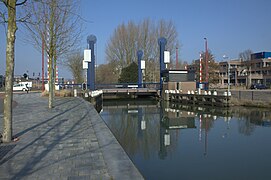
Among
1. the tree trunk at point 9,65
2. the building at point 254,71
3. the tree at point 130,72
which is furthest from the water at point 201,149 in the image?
the building at point 254,71

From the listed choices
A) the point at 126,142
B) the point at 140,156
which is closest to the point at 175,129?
the point at 126,142

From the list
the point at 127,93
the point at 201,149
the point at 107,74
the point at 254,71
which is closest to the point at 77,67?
the point at 107,74

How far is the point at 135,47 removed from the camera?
43219 millimetres

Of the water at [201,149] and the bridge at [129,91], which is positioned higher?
the bridge at [129,91]

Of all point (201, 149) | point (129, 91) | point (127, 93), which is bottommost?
point (201, 149)

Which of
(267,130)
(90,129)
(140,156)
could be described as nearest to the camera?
(140,156)

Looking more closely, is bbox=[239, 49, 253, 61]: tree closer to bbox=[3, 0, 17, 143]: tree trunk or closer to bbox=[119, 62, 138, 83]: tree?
bbox=[119, 62, 138, 83]: tree

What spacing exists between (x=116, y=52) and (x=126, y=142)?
35421mm

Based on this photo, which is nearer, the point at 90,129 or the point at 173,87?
the point at 90,129

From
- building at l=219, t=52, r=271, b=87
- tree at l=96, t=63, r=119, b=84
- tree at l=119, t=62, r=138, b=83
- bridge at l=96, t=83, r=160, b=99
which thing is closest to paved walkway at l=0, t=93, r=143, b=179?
bridge at l=96, t=83, r=160, b=99

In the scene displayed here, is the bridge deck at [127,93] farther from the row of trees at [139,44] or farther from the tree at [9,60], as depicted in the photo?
the tree at [9,60]

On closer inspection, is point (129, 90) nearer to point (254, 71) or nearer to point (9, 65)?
point (9, 65)

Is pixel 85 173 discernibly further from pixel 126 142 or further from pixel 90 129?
pixel 126 142

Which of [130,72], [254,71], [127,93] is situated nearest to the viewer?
[127,93]
